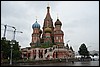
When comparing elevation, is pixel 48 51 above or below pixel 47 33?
below

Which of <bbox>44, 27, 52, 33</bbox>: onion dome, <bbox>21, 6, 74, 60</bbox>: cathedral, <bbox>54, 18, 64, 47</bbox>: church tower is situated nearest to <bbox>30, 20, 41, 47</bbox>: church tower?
<bbox>21, 6, 74, 60</bbox>: cathedral

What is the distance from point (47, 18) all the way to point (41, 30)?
4.71 metres

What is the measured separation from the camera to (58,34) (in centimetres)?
6888

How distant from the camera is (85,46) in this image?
7825cm

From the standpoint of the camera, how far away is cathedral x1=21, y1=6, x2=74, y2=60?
2559 inches

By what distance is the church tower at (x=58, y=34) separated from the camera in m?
68.6

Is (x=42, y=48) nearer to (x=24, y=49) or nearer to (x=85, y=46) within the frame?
(x=24, y=49)

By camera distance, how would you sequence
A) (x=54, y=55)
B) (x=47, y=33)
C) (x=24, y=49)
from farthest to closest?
1. (x=24, y=49)
2. (x=47, y=33)
3. (x=54, y=55)

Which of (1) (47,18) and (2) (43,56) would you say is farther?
(1) (47,18)

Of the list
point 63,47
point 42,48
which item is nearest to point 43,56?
point 42,48

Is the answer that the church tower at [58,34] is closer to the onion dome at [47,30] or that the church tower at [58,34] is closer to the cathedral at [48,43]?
the cathedral at [48,43]

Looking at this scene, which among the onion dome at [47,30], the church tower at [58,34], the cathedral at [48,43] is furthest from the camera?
the onion dome at [47,30]

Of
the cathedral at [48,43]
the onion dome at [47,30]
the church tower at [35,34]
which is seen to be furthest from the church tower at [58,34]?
the church tower at [35,34]

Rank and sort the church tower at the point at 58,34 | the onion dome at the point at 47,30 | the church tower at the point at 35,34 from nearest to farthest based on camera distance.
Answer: the church tower at the point at 58,34, the onion dome at the point at 47,30, the church tower at the point at 35,34
